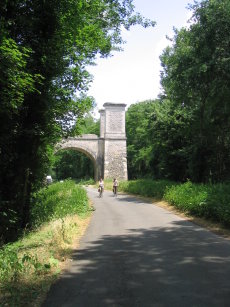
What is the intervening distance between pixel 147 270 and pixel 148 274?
26 centimetres

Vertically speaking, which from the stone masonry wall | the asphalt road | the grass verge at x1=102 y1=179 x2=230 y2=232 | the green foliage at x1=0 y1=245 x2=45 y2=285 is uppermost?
the stone masonry wall

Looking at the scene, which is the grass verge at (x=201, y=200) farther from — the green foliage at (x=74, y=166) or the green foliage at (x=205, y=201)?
the green foliage at (x=74, y=166)

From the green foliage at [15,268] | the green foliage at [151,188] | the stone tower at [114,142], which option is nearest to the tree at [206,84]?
the green foliage at [151,188]

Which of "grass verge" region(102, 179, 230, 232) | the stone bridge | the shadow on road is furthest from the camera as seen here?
the stone bridge

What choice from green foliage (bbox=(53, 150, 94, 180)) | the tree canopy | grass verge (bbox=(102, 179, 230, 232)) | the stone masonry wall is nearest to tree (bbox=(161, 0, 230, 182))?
the tree canopy

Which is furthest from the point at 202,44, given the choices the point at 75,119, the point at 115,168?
the point at 115,168

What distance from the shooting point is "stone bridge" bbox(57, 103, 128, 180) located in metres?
41.7

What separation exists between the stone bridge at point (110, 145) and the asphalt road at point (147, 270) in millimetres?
31241

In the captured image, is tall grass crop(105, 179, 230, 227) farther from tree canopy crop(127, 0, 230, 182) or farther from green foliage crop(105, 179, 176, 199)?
tree canopy crop(127, 0, 230, 182)

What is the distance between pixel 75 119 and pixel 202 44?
8.08 meters

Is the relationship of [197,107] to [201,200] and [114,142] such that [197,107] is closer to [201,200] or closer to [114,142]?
[201,200]

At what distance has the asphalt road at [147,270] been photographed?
467cm

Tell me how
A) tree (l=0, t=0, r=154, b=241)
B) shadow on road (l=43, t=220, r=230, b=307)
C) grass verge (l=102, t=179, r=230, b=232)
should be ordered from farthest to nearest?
grass verge (l=102, t=179, r=230, b=232) → tree (l=0, t=0, r=154, b=241) → shadow on road (l=43, t=220, r=230, b=307)

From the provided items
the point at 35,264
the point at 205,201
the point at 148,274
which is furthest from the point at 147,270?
the point at 205,201
